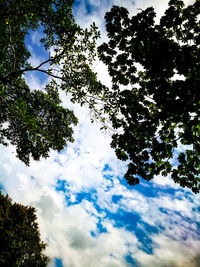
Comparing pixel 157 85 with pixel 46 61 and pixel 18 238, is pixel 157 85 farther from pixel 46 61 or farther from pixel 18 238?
pixel 18 238

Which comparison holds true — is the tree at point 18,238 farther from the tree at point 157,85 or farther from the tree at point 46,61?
the tree at point 157,85

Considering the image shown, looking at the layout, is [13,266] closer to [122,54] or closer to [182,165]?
[182,165]

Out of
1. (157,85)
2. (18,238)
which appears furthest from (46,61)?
(18,238)

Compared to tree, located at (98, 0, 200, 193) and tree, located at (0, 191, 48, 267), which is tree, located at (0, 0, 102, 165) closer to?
tree, located at (98, 0, 200, 193)

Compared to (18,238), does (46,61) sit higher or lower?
higher

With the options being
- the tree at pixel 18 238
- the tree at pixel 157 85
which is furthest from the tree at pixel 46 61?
the tree at pixel 18 238

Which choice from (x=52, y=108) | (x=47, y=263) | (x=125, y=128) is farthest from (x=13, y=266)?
(x=125, y=128)

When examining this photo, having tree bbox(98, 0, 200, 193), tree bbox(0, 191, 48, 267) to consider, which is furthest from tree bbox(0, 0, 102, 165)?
tree bbox(0, 191, 48, 267)

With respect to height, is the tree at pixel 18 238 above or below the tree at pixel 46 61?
below

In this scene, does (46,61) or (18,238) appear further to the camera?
(18,238)

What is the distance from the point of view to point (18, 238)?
1275cm

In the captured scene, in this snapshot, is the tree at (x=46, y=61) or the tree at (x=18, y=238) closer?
the tree at (x=46, y=61)

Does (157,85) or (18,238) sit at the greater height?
(157,85)

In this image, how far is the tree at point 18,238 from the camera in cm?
1159
